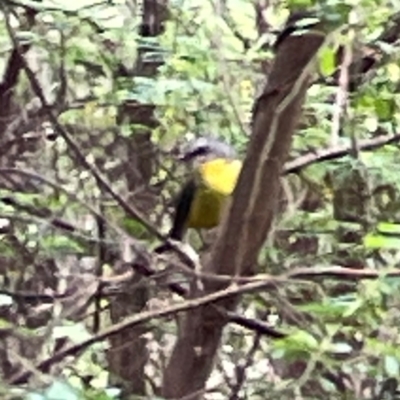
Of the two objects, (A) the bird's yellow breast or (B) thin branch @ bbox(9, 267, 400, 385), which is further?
(A) the bird's yellow breast

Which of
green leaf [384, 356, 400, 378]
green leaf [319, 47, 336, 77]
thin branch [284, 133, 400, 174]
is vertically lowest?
green leaf [384, 356, 400, 378]

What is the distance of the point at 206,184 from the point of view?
8.43 feet

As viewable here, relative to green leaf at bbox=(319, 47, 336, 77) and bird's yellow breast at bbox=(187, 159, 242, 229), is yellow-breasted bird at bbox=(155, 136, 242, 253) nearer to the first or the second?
bird's yellow breast at bbox=(187, 159, 242, 229)

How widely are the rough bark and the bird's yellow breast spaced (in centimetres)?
72

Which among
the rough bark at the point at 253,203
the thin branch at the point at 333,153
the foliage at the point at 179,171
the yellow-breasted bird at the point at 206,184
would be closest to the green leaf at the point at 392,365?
the foliage at the point at 179,171

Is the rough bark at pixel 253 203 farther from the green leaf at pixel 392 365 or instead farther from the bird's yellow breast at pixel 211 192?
the bird's yellow breast at pixel 211 192

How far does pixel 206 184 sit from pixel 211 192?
0.08ft

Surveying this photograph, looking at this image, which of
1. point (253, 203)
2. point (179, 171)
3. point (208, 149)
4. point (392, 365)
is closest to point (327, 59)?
point (253, 203)

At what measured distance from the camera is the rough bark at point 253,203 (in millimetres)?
1619

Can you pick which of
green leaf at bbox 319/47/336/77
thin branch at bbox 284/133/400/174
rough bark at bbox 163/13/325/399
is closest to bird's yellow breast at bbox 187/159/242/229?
thin branch at bbox 284/133/400/174

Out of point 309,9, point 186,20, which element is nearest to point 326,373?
point 309,9

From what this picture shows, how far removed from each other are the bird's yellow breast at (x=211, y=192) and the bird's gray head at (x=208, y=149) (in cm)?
2

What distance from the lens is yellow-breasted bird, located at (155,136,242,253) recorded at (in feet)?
8.09

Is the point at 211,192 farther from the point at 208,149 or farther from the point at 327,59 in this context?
the point at 327,59
